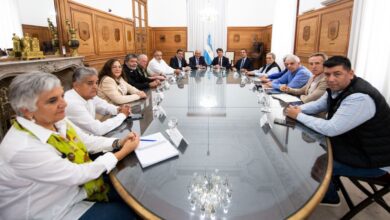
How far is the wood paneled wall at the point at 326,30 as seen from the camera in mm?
3605

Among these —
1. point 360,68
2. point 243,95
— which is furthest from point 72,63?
point 360,68

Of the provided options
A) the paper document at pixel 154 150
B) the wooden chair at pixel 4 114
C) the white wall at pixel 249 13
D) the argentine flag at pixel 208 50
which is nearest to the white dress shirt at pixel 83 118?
the paper document at pixel 154 150

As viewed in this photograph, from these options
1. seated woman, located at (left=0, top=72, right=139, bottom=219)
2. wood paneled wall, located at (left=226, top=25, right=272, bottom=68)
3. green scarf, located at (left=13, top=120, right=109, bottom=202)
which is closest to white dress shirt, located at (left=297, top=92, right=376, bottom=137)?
seated woman, located at (left=0, top=72, right=139, bottom=219)

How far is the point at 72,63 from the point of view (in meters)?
3.96

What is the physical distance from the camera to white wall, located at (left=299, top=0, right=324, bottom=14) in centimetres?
479

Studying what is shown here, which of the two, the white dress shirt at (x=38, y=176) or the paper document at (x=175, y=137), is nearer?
the white dress shirt at (x=38, y=176)

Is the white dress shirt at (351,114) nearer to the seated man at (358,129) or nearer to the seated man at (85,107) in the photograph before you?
the seated man at (358,129)

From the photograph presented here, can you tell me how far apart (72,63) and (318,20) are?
4465 millimetres

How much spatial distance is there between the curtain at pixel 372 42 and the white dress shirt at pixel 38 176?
3.18 metres

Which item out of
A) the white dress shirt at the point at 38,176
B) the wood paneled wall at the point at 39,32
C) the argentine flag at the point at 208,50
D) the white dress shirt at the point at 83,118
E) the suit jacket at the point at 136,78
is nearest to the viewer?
the white dress shirt at the point at 38,176

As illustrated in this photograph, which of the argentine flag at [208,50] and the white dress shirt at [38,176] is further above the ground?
the argentine flag at [208,50]

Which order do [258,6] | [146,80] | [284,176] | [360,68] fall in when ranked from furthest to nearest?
1. [258,6]
2. [146,80]
3. [360,68]
4. [284,176]

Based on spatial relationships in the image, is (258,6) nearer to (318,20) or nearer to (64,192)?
(318,20)

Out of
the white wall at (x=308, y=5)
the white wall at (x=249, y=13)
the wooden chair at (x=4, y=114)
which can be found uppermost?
the white wall at (x=249, y=13)
